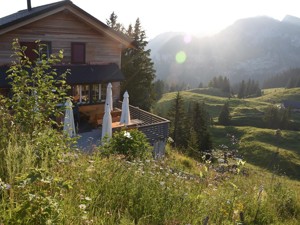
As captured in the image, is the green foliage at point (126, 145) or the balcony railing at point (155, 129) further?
the balcony railing at point (155, 129)

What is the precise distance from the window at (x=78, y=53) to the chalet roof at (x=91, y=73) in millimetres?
418

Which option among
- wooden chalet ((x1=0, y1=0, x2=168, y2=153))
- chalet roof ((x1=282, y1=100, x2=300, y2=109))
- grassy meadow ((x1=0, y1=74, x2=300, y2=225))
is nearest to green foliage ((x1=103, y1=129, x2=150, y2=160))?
grassy meadow ((x1=0, y1=74, x2=300, y2=225))

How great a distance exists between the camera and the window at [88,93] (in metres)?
21.4

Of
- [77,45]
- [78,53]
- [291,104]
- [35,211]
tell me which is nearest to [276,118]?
[291,104]

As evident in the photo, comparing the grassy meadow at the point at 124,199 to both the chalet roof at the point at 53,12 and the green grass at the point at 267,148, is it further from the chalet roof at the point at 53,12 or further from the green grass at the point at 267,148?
the green grass at the point at 267,148

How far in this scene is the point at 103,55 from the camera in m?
22.8

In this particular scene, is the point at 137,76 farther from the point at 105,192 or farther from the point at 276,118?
the point at 276,118

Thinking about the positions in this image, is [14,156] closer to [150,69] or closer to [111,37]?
[111,37]

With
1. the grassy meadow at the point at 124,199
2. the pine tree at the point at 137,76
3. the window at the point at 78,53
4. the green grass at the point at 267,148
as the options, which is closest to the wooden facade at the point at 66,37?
the window at the point at 78,53

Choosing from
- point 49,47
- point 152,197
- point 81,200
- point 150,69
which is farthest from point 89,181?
point 150,69

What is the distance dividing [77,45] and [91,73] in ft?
7.07

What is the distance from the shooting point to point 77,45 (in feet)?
69.9

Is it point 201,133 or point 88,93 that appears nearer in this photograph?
point 88,93

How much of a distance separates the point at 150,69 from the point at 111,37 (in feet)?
45.1
